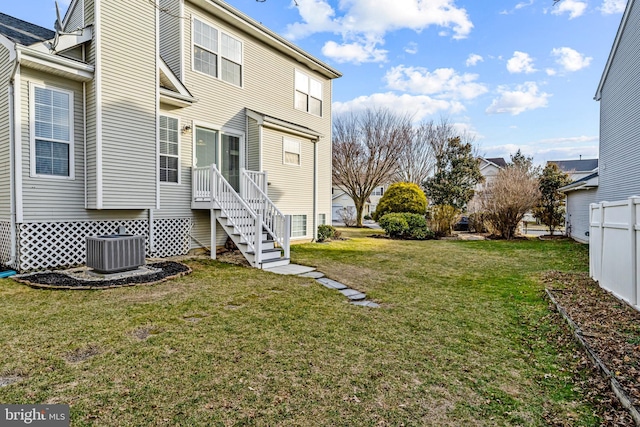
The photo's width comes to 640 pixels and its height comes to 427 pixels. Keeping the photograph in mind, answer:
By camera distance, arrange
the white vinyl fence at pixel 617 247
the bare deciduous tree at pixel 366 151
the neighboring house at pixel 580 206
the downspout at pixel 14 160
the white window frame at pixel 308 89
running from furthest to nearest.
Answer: the bare deciduous tree at pixel 366 151
the neighboring house at pixel 580 206
the white window frame at pixel 308 89
the downspout at pixel 14 160
the white vinyl fence at pixel 617 247

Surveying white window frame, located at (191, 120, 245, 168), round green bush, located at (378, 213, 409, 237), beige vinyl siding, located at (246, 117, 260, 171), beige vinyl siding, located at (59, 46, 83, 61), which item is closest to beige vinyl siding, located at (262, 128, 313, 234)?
beige vinyl siding, located at (246, 117, 260, 171)

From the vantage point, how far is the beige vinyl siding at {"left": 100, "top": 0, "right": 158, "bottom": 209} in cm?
730

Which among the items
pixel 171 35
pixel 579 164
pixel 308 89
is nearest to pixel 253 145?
pixel 171 35

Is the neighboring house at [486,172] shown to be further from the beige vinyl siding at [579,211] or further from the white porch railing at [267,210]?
the white porch railing at [267,210]

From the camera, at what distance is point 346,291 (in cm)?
626

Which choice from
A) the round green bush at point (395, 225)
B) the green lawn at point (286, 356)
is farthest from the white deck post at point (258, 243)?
the round green bush at point (395, 225)

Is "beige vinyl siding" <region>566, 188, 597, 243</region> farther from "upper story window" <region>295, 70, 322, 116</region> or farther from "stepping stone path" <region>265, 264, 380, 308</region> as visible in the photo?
"stepping stone path" <region>265, 264, 380, 308</region>

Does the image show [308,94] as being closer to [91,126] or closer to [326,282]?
[91,126]

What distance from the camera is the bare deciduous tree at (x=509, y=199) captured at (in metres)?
15.8

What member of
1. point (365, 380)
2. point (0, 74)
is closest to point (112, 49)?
point (0, 74)

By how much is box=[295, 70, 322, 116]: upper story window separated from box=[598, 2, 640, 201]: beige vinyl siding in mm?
10622

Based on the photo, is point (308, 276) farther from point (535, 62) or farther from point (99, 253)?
point (535, 62)

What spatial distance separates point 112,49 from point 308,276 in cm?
632

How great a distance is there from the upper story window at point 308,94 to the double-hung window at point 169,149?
5642 mm
